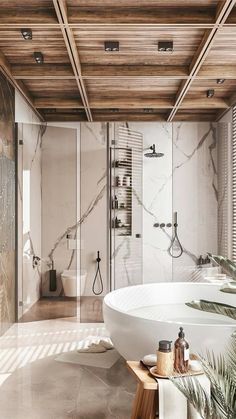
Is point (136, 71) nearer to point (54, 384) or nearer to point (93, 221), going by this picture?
point (93, 221)

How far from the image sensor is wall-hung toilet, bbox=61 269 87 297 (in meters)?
5.62

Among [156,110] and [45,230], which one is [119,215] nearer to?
Answer: [45,230]

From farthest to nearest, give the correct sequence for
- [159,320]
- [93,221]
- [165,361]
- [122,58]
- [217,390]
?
[93,221] < [122,58] < [159,320] < [165,361] < [217,390]

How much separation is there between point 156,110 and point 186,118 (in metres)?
0.55

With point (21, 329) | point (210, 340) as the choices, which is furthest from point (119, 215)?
point (210, 340)

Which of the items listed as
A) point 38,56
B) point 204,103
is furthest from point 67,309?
point 204,103

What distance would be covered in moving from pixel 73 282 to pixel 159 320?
6.60 ft

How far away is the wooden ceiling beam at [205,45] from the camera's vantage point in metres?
3.34

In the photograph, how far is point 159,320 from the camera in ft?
12.7

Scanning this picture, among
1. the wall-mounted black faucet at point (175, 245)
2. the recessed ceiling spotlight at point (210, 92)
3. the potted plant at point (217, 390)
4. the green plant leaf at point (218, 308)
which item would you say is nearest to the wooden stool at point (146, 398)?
the potted plant at point (217, 390)

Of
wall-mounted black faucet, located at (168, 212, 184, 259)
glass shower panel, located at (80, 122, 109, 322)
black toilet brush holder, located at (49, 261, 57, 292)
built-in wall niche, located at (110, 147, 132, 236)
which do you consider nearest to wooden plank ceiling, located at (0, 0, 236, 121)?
glass shower panel, located at (80, 122, 109, 322)

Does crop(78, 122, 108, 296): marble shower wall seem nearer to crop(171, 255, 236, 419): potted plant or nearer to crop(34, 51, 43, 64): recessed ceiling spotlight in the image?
crop(34, 51, 43, 64): recessed ceiling spotlight

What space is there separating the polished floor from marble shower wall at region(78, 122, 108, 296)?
0.48 feet

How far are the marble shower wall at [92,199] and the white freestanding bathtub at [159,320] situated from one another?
887 mm
